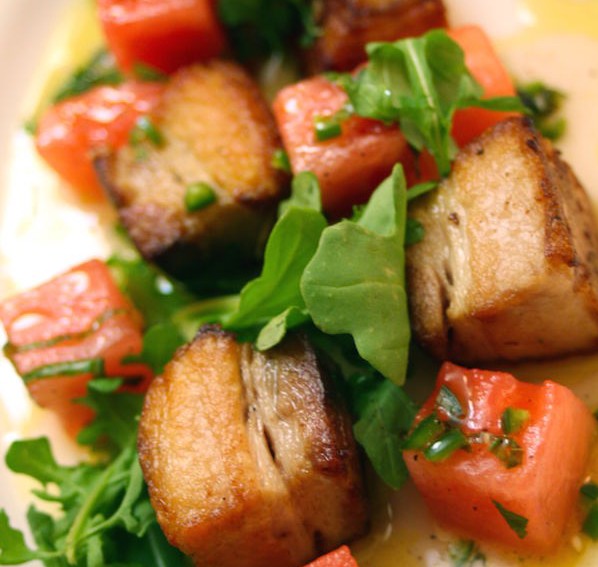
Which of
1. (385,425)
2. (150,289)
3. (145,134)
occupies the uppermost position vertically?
(145,134)

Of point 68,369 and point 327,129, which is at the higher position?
point 327,129

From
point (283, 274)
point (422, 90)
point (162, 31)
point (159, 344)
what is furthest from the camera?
point (162, 31)

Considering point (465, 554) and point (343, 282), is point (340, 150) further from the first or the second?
point (465, 554)

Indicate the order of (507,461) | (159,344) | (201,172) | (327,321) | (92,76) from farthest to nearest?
(92,76) → (201,172) → (159,344) → (327,321) → (507,461)

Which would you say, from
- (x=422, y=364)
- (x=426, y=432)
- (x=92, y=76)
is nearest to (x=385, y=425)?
(x=426, y=432)

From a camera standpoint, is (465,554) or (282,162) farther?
(282,162)

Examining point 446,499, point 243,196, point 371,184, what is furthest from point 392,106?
point 446,499

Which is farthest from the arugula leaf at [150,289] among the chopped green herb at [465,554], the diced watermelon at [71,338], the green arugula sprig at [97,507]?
the chopped green herb at [465,554]
